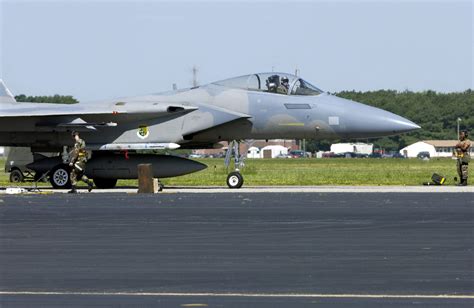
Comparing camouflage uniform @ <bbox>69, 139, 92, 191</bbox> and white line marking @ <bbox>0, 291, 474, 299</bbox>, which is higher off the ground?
camouflage uniform @ <bbox>69, 139, 92, 191</bbox>

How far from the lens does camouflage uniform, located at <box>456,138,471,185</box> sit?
92.1 feet

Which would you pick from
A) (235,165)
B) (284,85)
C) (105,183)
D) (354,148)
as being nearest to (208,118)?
(235,165)

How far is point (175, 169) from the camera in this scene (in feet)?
85.1

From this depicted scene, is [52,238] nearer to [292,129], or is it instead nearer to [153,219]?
[153,219]

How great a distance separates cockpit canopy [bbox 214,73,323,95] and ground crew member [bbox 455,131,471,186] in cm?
461

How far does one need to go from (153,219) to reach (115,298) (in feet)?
24.5

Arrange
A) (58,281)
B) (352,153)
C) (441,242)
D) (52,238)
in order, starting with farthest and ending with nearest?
(352,153)
(52,238)
(441,242)
(58,281)

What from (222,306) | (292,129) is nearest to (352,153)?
(292,129)

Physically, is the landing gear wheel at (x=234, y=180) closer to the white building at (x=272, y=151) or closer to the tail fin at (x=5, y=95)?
the tail fin at (x=5, y=95)

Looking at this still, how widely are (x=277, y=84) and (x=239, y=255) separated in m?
16.0

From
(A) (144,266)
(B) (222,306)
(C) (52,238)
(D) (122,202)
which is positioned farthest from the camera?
(D) (122,202)

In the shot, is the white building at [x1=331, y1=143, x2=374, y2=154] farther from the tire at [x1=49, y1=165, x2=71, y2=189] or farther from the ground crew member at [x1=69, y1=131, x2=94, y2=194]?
the ground crew member at [x1=69, y1=131, x2=94, y2=194]

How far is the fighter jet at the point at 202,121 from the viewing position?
86.6 feet

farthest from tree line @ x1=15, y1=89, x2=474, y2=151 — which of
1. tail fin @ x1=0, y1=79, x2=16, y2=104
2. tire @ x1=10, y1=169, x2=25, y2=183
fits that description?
tail fin @ x1=0, y1=79, x2=16, y2=104
